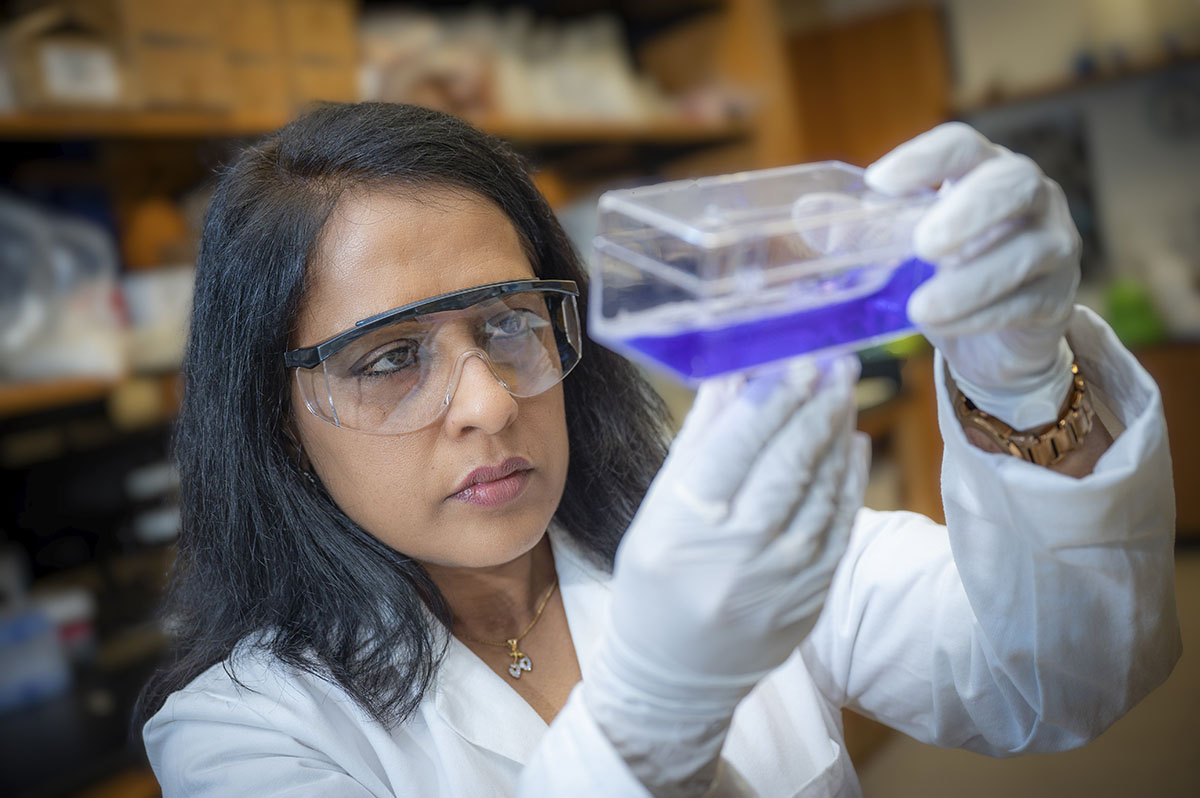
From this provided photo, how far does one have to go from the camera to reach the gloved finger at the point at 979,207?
80 centimetres

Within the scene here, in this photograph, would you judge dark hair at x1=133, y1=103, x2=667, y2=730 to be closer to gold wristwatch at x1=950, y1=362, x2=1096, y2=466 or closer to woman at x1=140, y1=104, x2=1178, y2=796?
woman at x1=140, y1=104, x2=1178, y2=796

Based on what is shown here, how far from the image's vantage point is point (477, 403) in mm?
1124

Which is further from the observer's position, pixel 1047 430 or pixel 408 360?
pixel 408 360

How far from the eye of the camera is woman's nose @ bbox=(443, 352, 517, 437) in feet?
3.69

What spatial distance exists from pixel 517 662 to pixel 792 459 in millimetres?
674

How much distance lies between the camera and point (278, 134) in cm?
134

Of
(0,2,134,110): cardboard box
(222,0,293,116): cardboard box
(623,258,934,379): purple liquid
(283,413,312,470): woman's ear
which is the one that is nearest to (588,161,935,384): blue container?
(623,258,934,379): purple liquid

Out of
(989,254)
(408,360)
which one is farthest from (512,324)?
(989,254)

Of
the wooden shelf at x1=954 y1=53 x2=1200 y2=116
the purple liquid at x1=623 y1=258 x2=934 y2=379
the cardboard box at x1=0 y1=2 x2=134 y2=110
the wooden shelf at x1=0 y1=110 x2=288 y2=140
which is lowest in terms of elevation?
the purple liquid at x1=623 y1=258 x2=934 y2=379

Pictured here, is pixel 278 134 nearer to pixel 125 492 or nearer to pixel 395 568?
pixel 395 568

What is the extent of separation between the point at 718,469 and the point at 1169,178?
15.6ft

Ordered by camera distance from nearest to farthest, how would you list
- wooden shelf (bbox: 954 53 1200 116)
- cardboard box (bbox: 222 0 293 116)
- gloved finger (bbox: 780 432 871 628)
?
gloved finger (bbox: 780 432 871 628)
cardboard box (bbox: 222 0 293 116)
wooden shelf (bbox: 954 53 1200 116)

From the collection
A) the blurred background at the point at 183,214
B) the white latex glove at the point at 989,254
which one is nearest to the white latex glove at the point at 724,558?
the white latex glove at the point at 989,254

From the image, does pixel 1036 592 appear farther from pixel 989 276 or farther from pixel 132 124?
pixel 132 124
